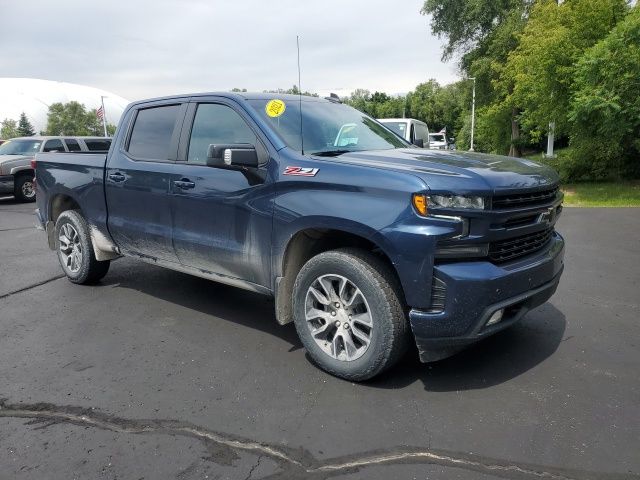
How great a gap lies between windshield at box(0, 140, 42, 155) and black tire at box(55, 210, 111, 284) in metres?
10.7

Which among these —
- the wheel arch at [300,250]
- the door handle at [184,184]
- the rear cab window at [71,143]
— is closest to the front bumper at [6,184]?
the rear cab window at [71,143]

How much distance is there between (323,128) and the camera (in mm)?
4207

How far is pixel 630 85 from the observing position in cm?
1268

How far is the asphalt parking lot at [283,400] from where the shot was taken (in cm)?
267

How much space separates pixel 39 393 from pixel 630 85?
45.8ft

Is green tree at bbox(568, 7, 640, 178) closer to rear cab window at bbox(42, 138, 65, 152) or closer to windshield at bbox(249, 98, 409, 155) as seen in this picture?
windshield at bbox(249, 98, 409, 155)

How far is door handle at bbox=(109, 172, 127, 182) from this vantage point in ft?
16.1

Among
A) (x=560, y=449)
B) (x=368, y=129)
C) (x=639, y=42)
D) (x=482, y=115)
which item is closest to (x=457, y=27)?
(x=482, y=115)

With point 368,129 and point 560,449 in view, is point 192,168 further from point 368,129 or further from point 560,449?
point 560,449

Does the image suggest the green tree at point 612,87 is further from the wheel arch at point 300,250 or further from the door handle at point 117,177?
the door handle at point 117,177

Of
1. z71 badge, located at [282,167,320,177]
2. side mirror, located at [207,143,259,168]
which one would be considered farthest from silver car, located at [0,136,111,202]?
z71 badge, located at [282,167,320,177]

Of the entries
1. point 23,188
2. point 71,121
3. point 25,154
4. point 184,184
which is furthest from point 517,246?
point 71,121

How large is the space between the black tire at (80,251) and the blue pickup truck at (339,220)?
715 millimetres

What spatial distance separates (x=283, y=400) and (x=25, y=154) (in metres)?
14.7
